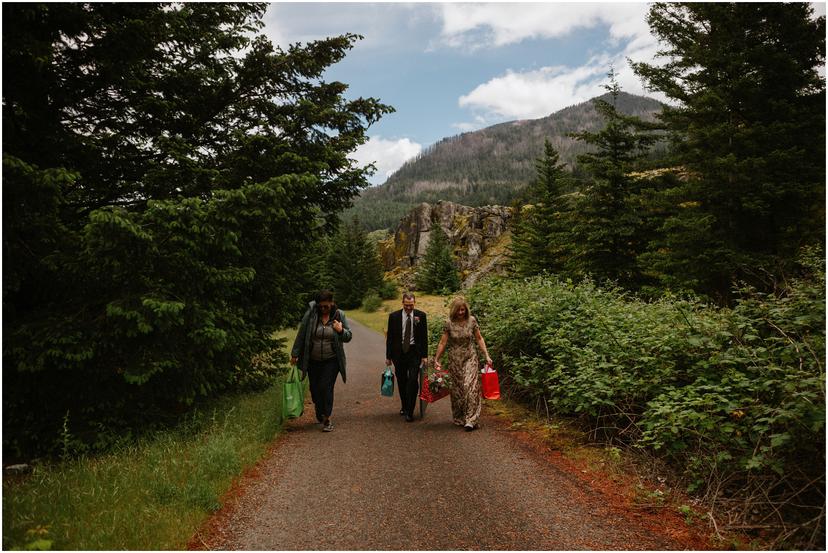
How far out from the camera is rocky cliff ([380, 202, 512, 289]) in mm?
66188

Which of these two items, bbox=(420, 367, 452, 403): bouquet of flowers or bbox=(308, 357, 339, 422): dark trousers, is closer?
bbox=(308, 357, 339, 422): dark trousers

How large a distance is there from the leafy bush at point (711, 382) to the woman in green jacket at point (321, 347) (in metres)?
3.00

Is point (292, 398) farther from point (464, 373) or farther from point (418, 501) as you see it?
point (418, 501)

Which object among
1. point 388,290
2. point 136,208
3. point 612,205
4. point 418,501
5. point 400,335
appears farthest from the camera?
point 388,290

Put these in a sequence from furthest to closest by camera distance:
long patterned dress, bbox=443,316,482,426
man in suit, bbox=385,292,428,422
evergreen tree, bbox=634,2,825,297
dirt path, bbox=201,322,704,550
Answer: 1. evergreen tree, bbox=634,2,825,297
2. man in suit, bbox=385,292,428,422
3. long patterned dress, bbox=443,316,482,426
4. dirt path, bbox=201,322,704,550

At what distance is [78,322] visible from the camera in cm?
504

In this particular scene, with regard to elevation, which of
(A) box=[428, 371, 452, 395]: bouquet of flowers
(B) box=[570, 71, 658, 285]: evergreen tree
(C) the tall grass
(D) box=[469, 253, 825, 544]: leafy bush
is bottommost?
(C) the tall grass

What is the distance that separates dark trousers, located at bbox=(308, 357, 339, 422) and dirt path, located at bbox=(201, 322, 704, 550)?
40 cm

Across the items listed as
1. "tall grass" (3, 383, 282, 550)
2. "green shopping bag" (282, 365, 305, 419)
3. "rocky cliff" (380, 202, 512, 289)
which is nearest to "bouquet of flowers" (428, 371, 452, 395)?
"green shopping bag" (282, 365, 305, 419)

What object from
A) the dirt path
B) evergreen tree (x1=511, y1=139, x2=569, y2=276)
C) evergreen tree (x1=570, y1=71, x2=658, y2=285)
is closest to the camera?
the dirt path

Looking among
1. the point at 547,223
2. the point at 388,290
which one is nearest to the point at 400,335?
the point at 547,223

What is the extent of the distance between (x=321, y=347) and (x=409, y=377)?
156cm

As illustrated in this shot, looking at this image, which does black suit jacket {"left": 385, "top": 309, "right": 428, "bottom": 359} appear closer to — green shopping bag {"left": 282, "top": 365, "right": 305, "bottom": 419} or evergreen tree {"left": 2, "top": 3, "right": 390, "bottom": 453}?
green shopping bag {"left": 282, "top": 365, "right": 305, "bottom": 419}

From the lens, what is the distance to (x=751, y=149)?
1450cm
